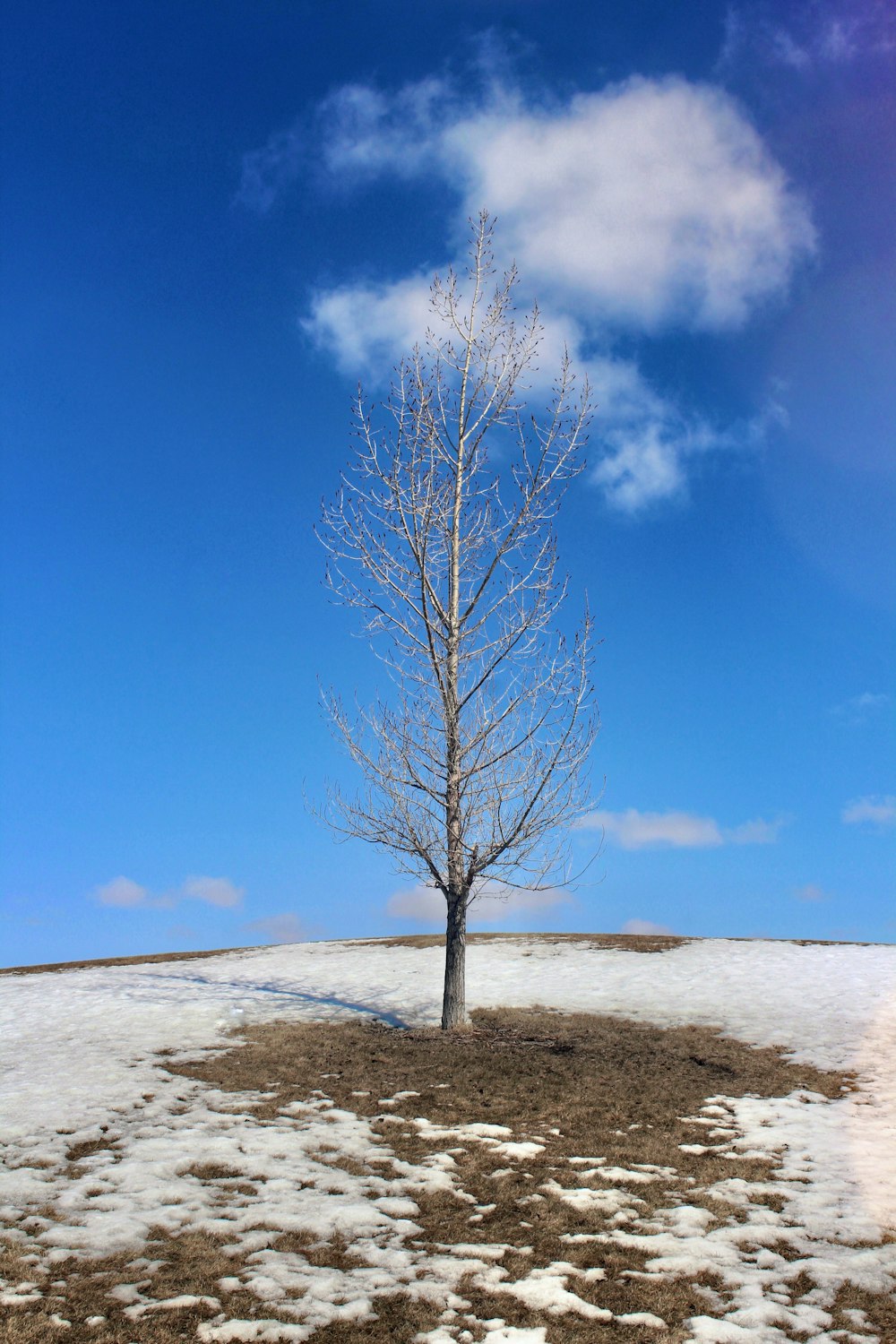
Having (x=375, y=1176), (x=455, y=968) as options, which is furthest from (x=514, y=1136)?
(x=455, y=968)

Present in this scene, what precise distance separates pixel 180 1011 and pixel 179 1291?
417 inches

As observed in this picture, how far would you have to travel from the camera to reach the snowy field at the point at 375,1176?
5.90m

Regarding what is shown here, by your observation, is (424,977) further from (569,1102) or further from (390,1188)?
(390,1188)

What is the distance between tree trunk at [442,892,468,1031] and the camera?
47.3ft

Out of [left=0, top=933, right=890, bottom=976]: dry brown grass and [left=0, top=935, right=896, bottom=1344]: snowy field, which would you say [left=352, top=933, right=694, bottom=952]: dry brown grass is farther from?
[left=0, top=935, right=896, bottom=1344]: snowy field

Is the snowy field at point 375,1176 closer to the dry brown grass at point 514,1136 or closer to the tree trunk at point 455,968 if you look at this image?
the dry brown grass at point 514,1136

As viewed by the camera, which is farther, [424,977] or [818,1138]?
[424,977]

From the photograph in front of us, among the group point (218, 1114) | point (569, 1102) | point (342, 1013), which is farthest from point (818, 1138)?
point (342, 1013)

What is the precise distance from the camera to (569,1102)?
35.1 feet

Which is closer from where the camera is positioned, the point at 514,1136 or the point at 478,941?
the point at 514,1136

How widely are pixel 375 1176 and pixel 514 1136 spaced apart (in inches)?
71.9

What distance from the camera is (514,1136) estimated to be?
9398 millimetres

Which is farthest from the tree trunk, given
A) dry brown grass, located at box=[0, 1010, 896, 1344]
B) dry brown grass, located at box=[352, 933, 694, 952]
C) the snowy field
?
dry brown grass, located at box=[352, 933, 694, 952]

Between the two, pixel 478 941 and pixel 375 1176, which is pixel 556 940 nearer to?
pixel 478 941
